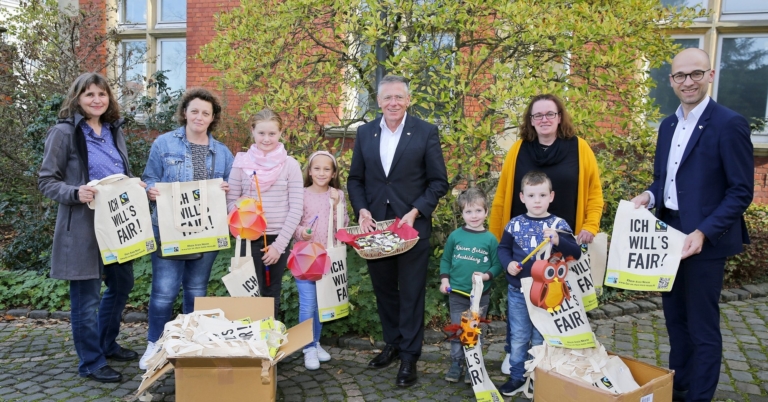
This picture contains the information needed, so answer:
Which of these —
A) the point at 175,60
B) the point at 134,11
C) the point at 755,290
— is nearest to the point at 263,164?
the point at 755,290

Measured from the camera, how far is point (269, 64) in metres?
5.76

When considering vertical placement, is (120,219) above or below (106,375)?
above

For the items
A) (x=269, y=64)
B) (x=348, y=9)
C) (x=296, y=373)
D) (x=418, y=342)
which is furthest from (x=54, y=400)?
(x=348, y=9)

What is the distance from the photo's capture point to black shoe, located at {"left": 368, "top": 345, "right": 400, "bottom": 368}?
178 inches

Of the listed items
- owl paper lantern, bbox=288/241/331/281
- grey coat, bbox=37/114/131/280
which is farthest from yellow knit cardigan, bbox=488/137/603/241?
grey coat, bbox=37/114/131/280

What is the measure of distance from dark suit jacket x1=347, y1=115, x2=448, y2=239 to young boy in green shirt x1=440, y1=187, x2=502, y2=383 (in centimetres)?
22

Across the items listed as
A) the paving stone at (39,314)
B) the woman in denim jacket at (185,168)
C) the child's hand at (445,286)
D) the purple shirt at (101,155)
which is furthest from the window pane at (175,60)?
the child's hand at (445,286)

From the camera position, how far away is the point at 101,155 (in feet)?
13.4

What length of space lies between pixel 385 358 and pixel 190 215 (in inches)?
72.1

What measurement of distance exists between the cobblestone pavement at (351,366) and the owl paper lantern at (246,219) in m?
1.15

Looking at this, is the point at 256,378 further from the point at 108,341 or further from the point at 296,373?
the point at 108,341

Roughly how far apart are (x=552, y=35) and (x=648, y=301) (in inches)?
123

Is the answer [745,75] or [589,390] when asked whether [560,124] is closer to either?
[589,390]

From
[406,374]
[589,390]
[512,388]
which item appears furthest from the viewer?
[406,374]
